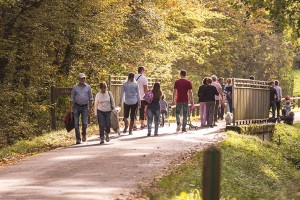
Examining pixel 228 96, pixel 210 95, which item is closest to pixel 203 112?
pixel 210 95

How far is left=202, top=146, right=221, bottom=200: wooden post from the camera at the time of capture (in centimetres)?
500

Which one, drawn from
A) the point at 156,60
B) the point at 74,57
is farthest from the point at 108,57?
the point at 156,60

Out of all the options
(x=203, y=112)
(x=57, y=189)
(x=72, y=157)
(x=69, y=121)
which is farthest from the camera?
(x=203, y=112)

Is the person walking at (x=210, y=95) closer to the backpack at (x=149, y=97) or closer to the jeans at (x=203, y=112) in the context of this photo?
the jeans at (x=203, y=112)

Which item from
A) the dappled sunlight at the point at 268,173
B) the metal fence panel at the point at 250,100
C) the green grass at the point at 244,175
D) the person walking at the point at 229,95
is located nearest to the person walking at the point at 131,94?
the green grass at the point at 244,175

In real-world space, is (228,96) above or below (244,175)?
above

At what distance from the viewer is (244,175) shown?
15266mm

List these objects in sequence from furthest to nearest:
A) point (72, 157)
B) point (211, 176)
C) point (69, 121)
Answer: point (69, 121) → point (72, 157) → point (211, 176)

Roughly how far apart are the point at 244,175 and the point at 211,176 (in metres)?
10.4

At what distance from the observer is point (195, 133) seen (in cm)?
2261

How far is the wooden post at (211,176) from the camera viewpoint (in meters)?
5.00

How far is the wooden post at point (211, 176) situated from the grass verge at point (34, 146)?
1166 cm

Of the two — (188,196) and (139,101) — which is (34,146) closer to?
(139,101)

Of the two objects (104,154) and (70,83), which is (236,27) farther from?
(104,154)
